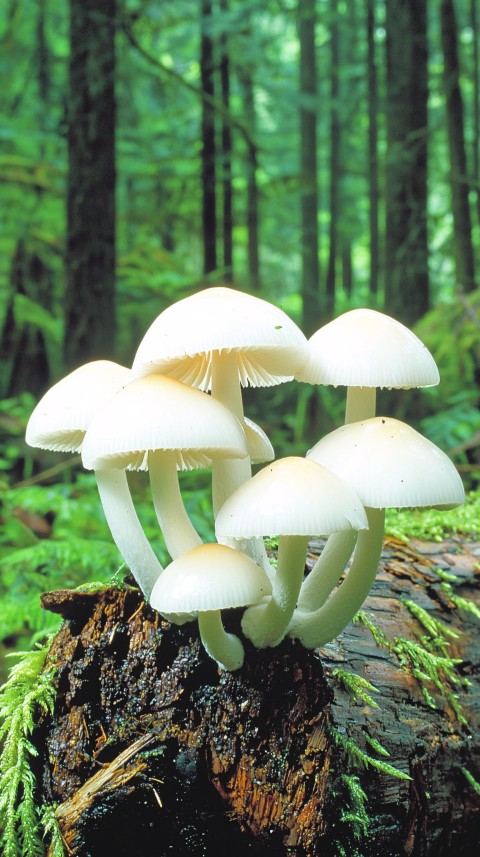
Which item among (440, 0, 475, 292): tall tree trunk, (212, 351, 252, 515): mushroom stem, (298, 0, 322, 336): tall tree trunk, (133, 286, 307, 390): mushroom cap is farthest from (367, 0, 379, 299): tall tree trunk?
(133, 286, 307, 390): mushroom cap

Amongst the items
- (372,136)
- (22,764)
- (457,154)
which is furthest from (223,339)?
(372,136)

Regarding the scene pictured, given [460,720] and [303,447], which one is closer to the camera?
[460,720]

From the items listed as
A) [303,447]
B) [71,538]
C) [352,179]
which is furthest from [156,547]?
[352,179]

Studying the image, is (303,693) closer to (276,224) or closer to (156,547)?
(156,547)

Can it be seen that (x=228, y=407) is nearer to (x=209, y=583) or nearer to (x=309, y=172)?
(x=209, y=583)

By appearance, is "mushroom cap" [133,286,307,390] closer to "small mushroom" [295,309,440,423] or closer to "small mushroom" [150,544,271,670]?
"small mushroom" [295,309,440,423]

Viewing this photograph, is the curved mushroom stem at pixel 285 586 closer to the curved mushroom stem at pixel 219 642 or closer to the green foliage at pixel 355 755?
the curved mushroom stem at pixel 219 642

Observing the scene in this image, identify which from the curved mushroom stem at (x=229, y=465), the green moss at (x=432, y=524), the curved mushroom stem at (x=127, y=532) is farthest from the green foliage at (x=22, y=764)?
the green moss at (x=432, y=524)
